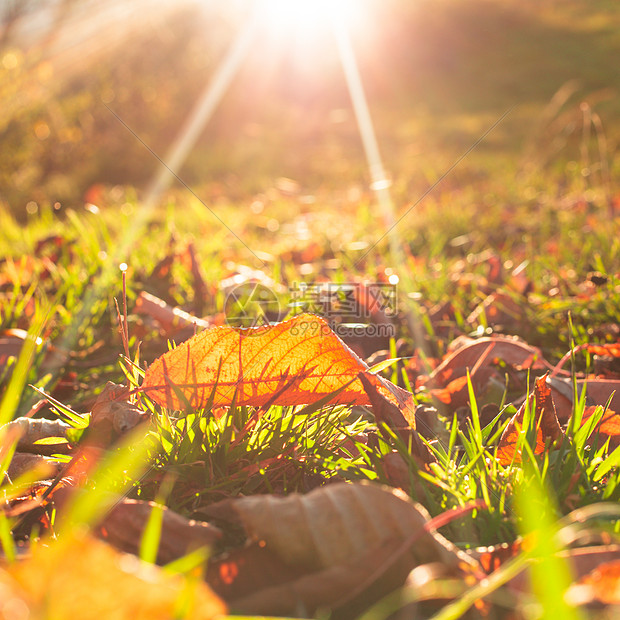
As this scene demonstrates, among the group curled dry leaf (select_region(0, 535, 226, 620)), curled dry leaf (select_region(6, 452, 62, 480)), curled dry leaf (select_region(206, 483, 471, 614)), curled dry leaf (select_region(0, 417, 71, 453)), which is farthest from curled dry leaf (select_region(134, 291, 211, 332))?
curled dry leaf (select_region(0, 535, 226, 620))

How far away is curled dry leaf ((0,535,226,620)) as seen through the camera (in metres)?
0.56

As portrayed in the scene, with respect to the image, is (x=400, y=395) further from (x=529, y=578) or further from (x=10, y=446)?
(x=10, y=446)

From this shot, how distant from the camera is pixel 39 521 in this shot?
1.12 m

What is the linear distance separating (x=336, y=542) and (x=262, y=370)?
1.34ft

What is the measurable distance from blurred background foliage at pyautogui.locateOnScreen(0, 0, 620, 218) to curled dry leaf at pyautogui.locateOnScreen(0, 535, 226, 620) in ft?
8.03

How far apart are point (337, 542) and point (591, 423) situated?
2.03 ft

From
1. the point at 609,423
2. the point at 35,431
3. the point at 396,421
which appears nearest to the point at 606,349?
the point at 609,423

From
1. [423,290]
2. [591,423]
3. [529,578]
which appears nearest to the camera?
[529,578]

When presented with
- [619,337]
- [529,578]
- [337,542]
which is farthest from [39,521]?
[619,337]

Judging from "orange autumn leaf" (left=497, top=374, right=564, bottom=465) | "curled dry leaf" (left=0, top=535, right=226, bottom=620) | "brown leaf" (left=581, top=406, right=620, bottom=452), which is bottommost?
"brown leaf" (left=581, top=406, right=620, bottom=452)

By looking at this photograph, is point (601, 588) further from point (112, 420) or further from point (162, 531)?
point (112, 420)

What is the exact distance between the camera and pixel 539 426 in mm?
1241

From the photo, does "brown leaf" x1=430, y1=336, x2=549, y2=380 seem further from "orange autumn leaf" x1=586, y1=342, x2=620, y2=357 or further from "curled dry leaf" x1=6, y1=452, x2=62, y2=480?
"curled dry leaf" x1=6, y1=452, x2=62, y2=480

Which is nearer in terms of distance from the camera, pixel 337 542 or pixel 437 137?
pixel 337 542
